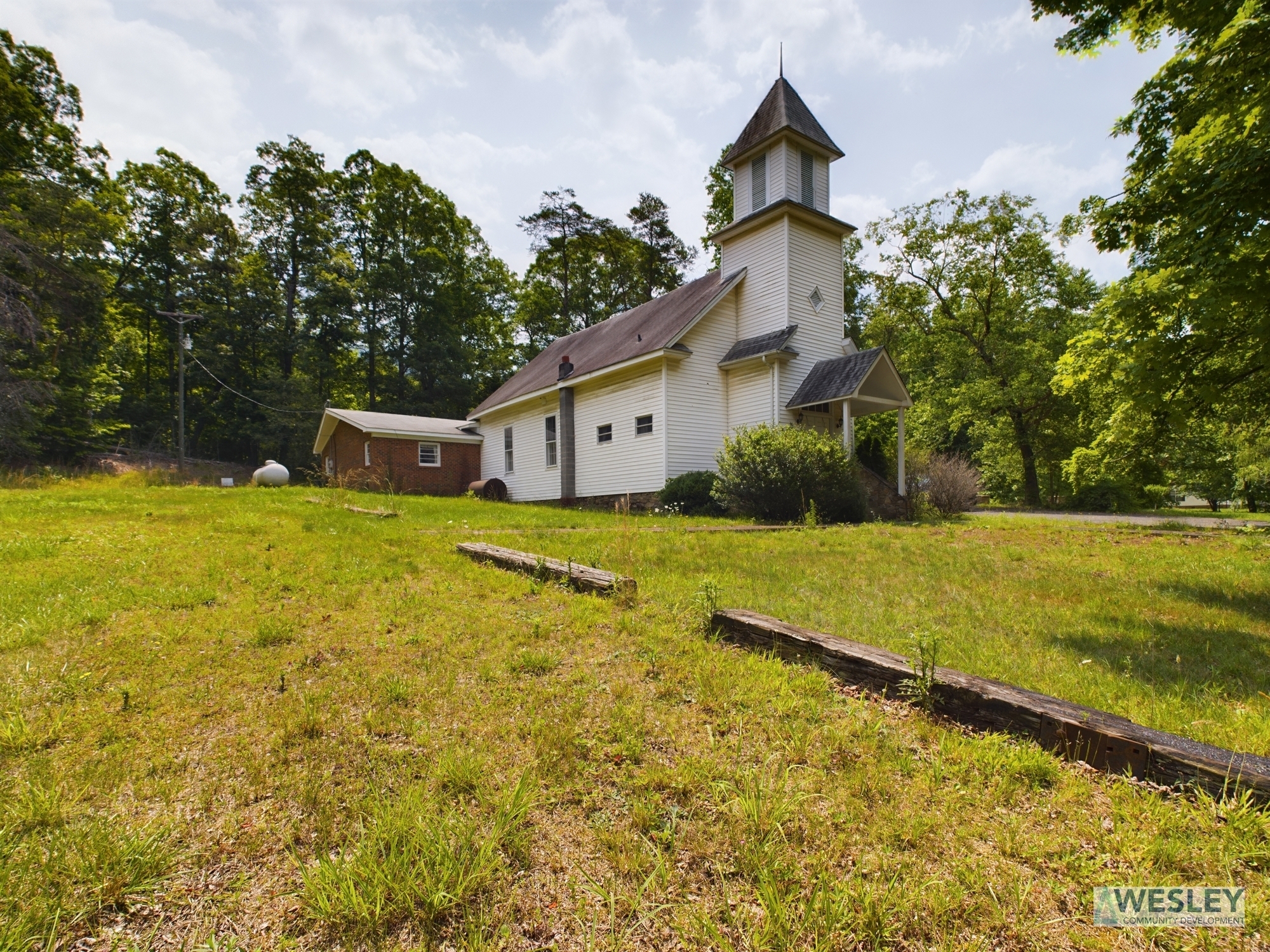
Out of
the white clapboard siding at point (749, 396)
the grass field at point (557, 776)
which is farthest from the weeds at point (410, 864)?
the white clapboard siding at point (749, 396)

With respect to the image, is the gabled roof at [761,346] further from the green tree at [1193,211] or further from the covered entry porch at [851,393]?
the green tree at [1193,211]

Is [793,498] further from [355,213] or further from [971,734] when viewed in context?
[355,213]

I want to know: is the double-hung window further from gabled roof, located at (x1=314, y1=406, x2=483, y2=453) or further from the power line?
the power line

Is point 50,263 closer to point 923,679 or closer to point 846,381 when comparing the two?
point 846,381

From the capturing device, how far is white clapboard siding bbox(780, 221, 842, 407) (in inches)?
600

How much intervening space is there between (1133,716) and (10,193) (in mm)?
37136

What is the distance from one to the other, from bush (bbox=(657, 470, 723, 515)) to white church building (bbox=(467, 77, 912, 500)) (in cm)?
66

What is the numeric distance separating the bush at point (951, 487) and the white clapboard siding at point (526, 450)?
11.5 m

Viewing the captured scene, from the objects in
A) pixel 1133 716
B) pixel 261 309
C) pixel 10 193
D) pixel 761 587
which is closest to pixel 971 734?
pixel 1133 716

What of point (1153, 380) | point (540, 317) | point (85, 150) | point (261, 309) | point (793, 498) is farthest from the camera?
point (540, 317)

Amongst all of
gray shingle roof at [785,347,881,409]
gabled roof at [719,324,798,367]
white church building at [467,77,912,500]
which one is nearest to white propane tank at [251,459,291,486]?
white church building at [467,77,912,500]

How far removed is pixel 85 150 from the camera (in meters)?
29.7

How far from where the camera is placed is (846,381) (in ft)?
45.8

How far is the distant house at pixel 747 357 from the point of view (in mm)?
Result: 14727
